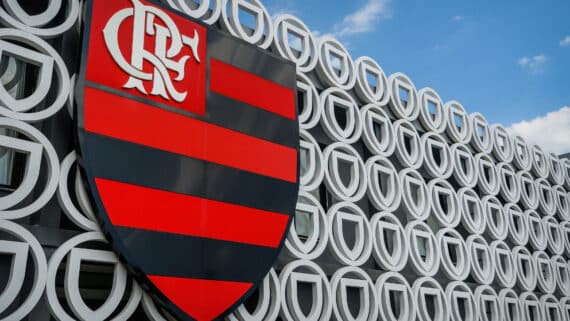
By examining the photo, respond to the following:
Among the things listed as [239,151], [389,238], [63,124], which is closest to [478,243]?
[389,238]

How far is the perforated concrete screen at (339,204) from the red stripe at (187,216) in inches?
12.6

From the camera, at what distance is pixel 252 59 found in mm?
8391

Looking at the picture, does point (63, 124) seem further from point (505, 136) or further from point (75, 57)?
point (505, 136)

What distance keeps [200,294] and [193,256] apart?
1.48 ft

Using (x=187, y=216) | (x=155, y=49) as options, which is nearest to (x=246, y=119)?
(x=155, y=49)

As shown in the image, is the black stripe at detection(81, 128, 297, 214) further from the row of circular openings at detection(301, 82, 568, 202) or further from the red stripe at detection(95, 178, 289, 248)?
the row of circular openings at detection(301, 82, 568, 202)

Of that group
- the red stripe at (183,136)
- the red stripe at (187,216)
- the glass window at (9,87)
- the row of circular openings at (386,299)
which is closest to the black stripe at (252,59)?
the red stripe at (183,136)

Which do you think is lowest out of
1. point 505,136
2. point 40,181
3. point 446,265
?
point 446,265

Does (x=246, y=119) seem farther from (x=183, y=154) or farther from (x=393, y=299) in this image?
(x=393, y=299)

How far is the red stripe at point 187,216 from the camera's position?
20.2 feet

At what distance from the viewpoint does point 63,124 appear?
645 centimetres

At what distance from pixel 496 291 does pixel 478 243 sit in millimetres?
1319

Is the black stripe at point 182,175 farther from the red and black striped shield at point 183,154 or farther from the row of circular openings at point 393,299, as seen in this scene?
the row of circular openings at point 393,299

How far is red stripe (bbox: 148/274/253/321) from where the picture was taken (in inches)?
→ 249
